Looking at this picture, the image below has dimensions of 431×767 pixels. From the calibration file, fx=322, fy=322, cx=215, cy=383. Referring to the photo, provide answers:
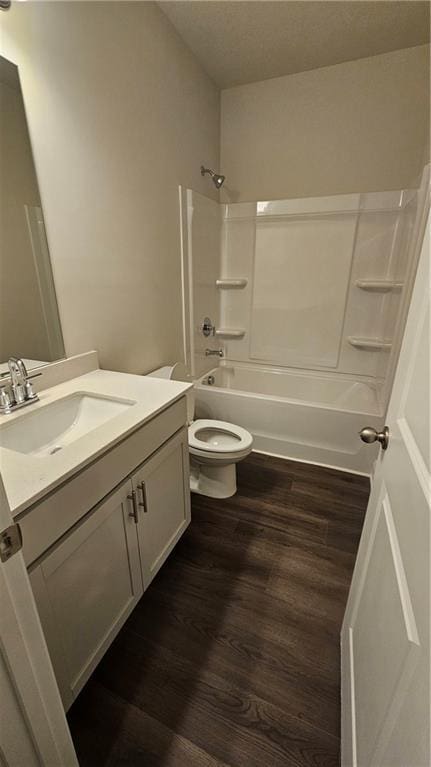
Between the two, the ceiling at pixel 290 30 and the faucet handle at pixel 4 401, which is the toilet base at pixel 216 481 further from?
the ceiling at pixel 290 30

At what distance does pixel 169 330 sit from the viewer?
2.20 meters

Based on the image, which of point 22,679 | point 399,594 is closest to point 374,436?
point 399,594

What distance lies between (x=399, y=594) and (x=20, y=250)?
1.50 meters

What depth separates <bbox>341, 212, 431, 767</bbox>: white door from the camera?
1.66 feet

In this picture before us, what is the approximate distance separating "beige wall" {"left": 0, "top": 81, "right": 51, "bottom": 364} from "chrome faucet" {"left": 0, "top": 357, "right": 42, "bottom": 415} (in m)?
0.08

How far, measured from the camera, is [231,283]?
2836 millimetres

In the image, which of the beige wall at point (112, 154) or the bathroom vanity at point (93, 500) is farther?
the beige wall at point (112, 154)

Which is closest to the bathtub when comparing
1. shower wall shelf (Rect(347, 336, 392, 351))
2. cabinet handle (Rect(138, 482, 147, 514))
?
shower wall shelf (Rect(347, 336, 392, 351))

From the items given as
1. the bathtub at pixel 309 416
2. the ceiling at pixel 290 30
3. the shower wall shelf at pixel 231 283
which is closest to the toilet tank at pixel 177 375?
the bathtub at pixel 309 416

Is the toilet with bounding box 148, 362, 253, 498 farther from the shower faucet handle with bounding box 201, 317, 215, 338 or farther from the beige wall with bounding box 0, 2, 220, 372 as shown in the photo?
the shower faucet handle with bounding box 201, 317, 215, 338

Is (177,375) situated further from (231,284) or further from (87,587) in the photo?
(231,284)

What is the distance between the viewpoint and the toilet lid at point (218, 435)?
1864 mm

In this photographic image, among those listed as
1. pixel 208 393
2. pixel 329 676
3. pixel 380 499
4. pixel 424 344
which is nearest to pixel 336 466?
pixel 208 393

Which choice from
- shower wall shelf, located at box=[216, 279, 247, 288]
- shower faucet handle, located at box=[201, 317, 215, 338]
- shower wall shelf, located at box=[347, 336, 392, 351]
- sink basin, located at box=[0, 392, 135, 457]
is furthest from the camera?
shower wall shelf, located at box=[216, 279, 247, 288]
